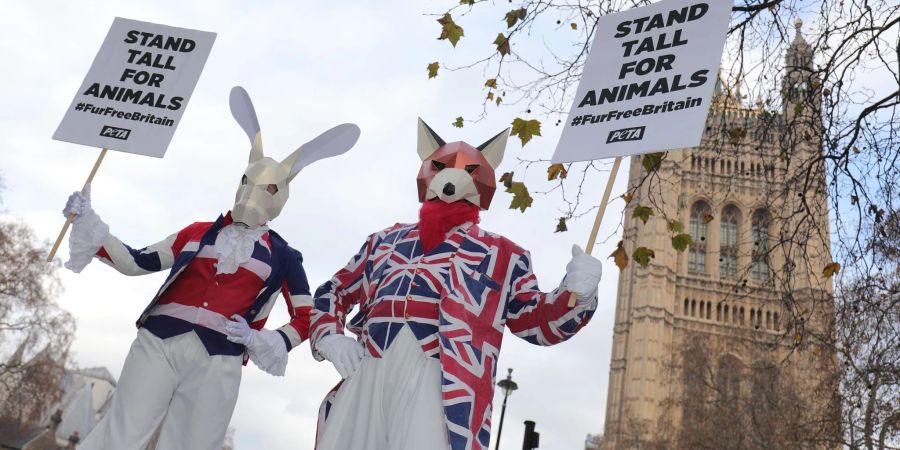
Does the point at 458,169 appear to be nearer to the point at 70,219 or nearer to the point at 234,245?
the point at 234,245

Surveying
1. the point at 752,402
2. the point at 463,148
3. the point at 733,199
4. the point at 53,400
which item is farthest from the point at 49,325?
the point at 733,199

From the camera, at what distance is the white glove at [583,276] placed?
11.2 ft

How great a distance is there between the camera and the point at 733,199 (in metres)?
52.8

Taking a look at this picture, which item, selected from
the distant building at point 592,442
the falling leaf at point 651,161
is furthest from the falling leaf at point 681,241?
the distant building at point 592,442

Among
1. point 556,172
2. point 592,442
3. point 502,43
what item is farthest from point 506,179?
point 592,442

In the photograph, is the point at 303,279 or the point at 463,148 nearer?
the point at 463,148

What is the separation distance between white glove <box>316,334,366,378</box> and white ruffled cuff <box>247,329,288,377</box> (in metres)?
0.50

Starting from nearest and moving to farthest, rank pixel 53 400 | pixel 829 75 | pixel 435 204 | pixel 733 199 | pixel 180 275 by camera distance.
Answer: pixel 435 204 < pixel 180 275 < pixel 829 75 < pixel 53 400 < pixel 733 199

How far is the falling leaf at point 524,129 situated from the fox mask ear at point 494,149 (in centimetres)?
122

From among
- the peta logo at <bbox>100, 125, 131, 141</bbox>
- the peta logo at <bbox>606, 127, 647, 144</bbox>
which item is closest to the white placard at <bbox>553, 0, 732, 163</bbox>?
the peta logo at <bbox>606, 127, 647, 144</bbox>

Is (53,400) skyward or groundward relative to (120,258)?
skyward

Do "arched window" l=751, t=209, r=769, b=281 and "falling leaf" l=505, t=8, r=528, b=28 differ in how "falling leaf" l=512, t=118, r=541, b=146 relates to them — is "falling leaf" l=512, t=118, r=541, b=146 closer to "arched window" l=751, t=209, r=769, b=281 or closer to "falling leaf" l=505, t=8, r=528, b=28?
"falling leaf" l=505, t=8, r=528, b=28

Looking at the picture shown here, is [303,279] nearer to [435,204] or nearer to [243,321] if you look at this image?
[243,321]

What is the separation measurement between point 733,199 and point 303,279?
5183 cm
